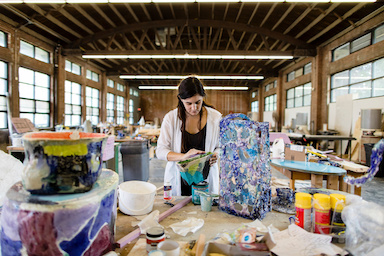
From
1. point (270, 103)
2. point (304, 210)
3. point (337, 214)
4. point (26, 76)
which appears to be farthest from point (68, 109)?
point (270, 103)

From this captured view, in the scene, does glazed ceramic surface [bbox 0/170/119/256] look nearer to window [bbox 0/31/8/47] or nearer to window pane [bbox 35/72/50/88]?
window [bbox 0/31/8/47]

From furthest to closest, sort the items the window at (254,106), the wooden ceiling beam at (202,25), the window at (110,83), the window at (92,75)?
the window at (254,106) → the window at (110,83) → the window at (92,75) → the wooden ceiling beam at (202,25)

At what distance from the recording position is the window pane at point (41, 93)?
8.65 meters

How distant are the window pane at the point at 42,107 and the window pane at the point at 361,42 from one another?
11.6 m

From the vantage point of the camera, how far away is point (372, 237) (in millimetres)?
909

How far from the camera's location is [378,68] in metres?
6.55

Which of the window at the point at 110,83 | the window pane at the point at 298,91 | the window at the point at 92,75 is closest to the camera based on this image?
the window pane at the point at 298,91

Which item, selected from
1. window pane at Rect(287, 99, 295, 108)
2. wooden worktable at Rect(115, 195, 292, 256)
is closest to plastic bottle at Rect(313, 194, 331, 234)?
wooden worktable at Rect(115, 195, 292, 256)

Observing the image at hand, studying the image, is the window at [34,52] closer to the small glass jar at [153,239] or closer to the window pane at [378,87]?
the small glass jar at [153,239]

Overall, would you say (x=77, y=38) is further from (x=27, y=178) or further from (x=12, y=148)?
(x=27, y=178)

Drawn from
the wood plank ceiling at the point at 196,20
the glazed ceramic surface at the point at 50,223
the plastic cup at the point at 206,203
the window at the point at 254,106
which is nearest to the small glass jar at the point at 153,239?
the glazed ceramic surface at the point at 50,223

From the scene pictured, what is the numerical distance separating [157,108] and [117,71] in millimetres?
7795

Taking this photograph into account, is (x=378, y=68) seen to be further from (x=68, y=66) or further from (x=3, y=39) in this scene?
(x=68, y=66)

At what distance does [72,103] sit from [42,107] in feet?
6.69
